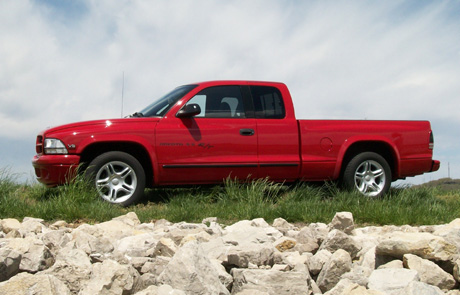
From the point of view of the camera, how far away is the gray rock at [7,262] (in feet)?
10.3

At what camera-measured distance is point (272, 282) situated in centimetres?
304

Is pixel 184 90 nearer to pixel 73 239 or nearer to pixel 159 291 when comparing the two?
pixel 73 239

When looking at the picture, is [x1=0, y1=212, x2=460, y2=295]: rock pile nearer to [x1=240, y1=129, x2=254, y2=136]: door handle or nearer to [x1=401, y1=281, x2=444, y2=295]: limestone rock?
[x1=401, y1=281, x2=444, y2=295]: limestone rock

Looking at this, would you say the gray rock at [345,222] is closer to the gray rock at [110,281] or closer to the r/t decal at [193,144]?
the gray rock at [110,281]

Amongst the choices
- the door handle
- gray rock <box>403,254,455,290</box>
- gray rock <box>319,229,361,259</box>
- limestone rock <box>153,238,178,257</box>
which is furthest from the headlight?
gray rock <box>403,254,455,290</box>

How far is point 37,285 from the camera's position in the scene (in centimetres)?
275

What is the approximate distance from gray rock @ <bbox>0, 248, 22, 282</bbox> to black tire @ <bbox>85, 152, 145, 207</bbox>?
4.02m

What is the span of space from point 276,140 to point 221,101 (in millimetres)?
1088

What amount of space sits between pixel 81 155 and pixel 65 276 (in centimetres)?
461

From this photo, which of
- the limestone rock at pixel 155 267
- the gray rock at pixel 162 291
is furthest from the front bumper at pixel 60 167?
the gray rock at pixel 162 291

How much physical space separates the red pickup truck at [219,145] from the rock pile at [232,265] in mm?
3157

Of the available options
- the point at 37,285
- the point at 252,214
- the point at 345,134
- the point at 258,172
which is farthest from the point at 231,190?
the point at 37,285

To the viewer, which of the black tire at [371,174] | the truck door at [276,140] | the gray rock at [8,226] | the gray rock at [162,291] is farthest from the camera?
the black tire at [371,174]

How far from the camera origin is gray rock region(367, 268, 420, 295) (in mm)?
3070
